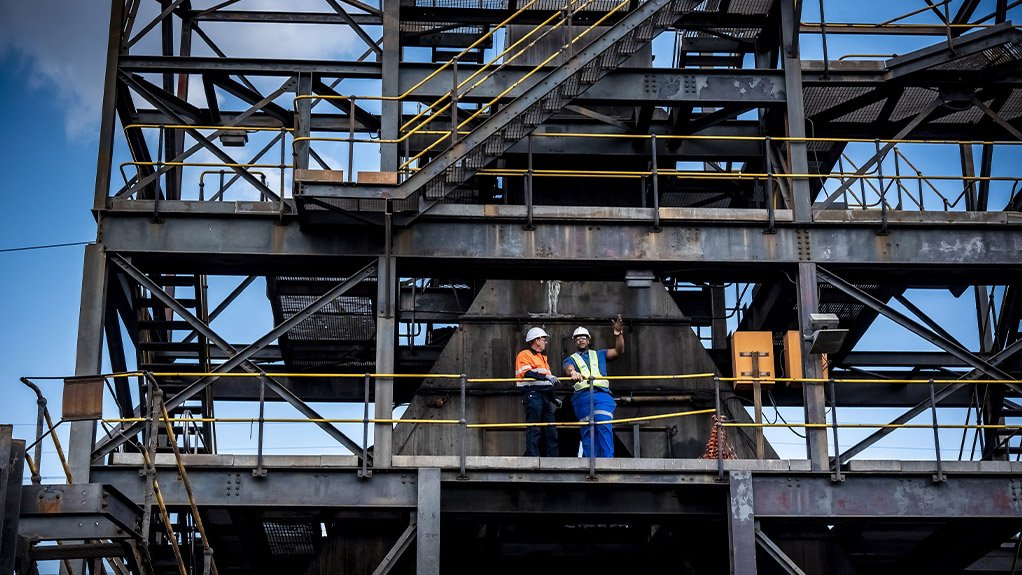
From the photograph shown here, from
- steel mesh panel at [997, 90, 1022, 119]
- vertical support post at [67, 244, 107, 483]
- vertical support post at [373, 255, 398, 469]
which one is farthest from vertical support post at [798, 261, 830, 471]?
vertical support post at [67, 244, 107, 483]

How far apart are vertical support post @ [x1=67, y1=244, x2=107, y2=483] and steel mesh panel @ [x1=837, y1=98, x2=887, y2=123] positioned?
477 inches

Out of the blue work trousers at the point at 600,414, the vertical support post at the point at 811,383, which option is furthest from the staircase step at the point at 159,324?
the vertical support post at the point at 811,383

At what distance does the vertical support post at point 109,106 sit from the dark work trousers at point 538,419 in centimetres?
639

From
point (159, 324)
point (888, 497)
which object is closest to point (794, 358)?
point (888, 497)

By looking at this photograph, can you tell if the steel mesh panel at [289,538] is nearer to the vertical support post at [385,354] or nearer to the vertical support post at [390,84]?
the vertical support post at [385,354]

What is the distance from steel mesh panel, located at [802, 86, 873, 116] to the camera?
23.5 meters

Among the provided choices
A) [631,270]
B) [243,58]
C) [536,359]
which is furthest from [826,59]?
[243,58]

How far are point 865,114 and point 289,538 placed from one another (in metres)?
11.6

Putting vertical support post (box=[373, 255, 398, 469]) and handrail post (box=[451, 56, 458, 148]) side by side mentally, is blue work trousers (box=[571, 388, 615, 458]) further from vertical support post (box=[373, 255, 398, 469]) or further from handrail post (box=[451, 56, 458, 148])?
handrail post (box=[451, 56, 458, 148])

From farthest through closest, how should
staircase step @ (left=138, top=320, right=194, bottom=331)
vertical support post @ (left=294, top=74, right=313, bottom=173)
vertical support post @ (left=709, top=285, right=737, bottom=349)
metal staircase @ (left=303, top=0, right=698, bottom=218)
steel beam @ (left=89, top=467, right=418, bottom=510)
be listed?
vertical support post @ (left=709, top=285, right=737, bottom=349)
staircase step @ (left=138, top=320, right=194, bottom=331)
vertical support post @ (left=294, top=74, right=313, bottom=173)
metal staircase @ (left=303, top=0, right=698, bottom=218)
steel beam @ (left=89, top=467, right=418, bottom=510)

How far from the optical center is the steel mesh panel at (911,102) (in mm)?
24125

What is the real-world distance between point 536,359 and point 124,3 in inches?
312

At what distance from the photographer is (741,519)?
19094mm

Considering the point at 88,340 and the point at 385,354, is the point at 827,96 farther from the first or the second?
the point at 88,340
